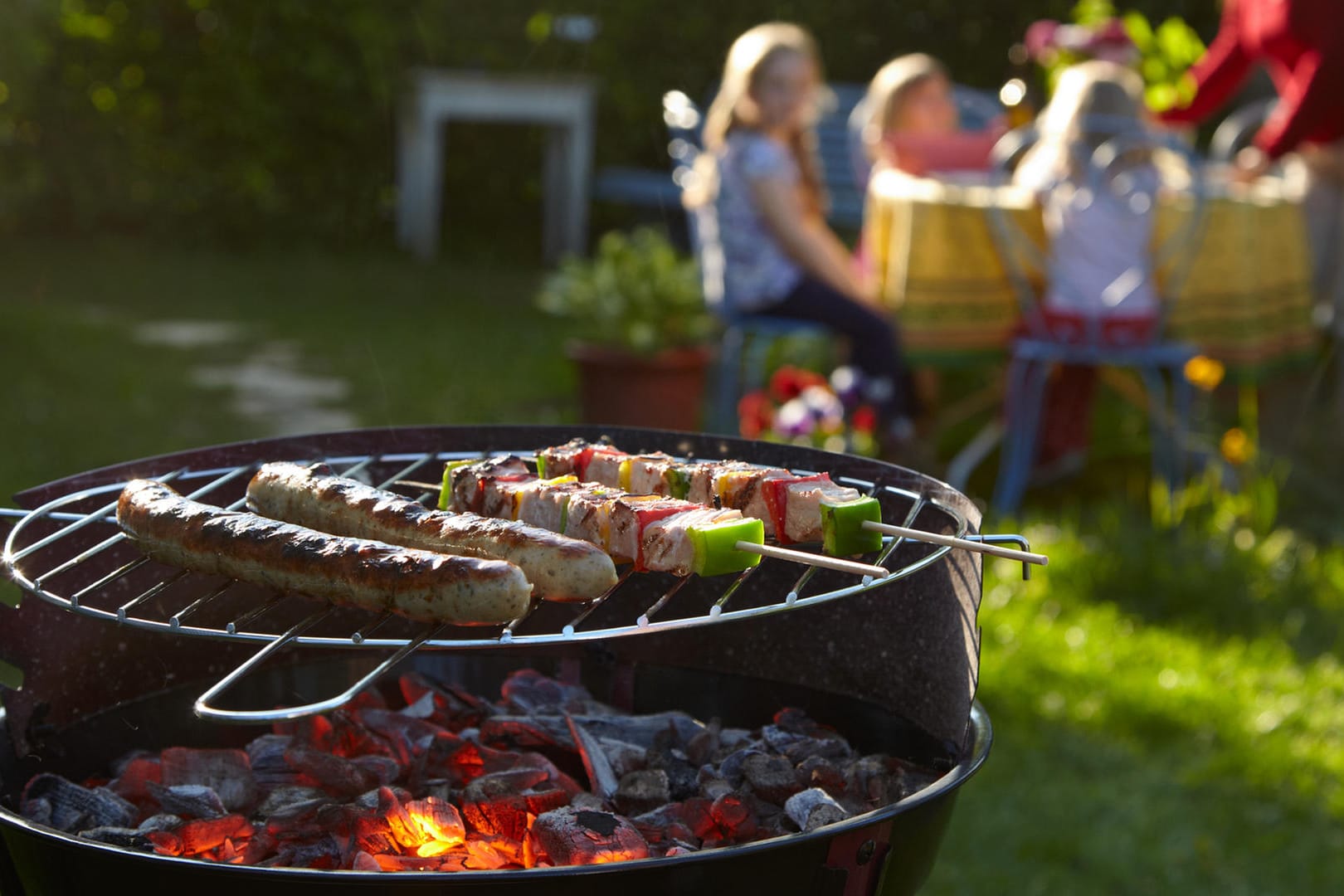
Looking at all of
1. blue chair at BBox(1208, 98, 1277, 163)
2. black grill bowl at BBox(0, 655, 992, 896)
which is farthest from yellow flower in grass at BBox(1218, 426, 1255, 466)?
black grill bowl at BBox(0, 655, 992, 896)

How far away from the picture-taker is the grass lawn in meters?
3.07

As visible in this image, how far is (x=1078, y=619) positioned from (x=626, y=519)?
2.63 meters

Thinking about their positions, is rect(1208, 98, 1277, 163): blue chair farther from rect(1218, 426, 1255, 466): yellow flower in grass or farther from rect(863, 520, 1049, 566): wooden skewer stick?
rect(863, 520, 1049, 566): wooden skewer stick

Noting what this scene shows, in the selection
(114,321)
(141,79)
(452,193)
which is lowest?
(114,321)

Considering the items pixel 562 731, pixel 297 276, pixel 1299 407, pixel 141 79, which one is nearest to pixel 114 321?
pixel 297 276

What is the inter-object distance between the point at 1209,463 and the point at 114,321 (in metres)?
5.69

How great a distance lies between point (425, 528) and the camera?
5.46 ft

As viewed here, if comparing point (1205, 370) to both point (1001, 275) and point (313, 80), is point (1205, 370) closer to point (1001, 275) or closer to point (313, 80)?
point (1001, 275)

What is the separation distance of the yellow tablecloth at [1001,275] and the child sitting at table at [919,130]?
0.95m

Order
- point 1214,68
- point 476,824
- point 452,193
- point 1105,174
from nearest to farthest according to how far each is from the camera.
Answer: point 476,824 → point 1105,174 → point 1214,68 → point 452,193

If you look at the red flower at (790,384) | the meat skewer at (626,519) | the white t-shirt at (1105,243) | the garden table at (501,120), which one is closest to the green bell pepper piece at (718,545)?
the meat skewer at (626,519)

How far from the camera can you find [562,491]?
184cm

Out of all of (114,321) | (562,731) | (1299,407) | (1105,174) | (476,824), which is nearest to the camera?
(476,824)

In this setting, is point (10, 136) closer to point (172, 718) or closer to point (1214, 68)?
point (1214, 68)
